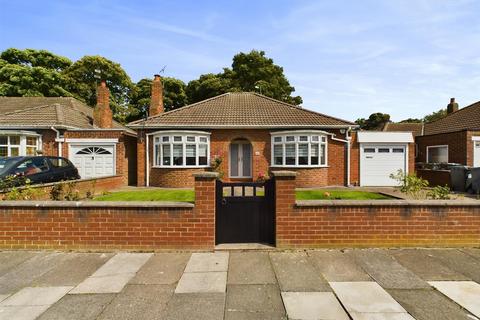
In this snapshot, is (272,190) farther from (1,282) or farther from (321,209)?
(1,282)

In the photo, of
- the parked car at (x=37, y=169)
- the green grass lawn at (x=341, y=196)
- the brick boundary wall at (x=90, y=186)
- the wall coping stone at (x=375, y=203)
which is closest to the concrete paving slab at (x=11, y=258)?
the brick boundary wall at (x=90, y=186)

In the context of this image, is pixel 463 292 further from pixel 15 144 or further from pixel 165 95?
pixel 165 95

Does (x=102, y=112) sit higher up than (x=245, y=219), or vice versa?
(x=102, y=112)

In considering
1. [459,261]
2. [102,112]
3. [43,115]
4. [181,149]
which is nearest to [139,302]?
[459,261]

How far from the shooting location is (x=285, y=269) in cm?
427

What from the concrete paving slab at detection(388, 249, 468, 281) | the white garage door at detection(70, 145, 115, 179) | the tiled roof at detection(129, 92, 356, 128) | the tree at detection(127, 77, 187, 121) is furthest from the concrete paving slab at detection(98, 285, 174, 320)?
the tree at detection(127, 77, 187, 121)

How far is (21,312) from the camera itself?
3080mm

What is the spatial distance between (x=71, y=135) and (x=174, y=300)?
48.4 ft

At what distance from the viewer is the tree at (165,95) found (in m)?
34.2

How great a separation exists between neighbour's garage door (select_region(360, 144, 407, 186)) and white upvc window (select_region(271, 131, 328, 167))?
2.43 m

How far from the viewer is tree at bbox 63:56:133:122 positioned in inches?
1219

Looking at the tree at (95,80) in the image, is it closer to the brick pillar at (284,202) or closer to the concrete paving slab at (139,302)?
the brick pillar at (284,202)

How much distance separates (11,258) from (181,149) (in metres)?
9.67

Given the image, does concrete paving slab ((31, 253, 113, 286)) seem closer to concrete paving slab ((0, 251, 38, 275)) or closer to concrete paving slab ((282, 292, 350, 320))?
concrete paving slab ((0, 251, 38, 275))
